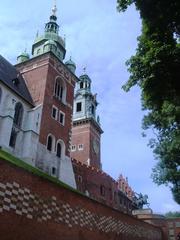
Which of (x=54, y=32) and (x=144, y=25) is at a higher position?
(x=54, y=32)

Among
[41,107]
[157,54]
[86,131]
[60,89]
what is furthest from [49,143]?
[86,131]

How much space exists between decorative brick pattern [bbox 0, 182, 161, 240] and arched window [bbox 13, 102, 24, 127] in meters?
13.3

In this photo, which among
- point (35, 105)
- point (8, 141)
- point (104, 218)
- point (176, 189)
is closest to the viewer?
point (104, 218)

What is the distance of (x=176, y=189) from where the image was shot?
24.2 meters

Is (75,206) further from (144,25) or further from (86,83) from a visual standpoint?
(86,83)

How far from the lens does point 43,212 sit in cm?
1461

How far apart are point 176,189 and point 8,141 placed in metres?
14.4

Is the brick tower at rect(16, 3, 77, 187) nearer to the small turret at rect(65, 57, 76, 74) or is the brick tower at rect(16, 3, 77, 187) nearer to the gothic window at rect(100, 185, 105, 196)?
the small turret at rect(65, 57, 76, 74)

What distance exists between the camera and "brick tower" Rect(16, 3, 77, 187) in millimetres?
30750

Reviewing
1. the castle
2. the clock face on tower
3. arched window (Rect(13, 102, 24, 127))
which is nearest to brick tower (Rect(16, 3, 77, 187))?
the castle

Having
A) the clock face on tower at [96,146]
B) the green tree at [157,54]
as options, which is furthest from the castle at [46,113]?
the green tree at [157,54]

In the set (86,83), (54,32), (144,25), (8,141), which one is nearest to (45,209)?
(144,25)

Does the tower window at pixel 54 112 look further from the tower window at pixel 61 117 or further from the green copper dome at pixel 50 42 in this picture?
the green copper dome at pixel 50 42

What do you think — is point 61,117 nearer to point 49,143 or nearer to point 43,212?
point 49,143
